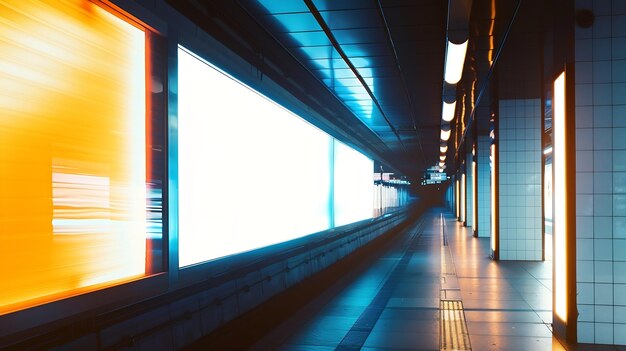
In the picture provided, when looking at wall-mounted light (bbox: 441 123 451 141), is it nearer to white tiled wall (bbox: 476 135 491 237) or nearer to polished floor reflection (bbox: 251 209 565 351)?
white tiled wall (bbox: 476 135 491 237)

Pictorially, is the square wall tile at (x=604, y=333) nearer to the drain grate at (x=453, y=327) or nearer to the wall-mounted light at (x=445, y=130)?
the drain grate at (x=453, y=327)

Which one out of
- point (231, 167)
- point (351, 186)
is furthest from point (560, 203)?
point (351, 186)

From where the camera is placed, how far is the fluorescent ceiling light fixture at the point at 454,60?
6.37 m

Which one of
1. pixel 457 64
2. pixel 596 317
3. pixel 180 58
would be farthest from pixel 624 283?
pixel 180 58

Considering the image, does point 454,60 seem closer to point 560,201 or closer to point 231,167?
point 560,201

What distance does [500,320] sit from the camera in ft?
19.3

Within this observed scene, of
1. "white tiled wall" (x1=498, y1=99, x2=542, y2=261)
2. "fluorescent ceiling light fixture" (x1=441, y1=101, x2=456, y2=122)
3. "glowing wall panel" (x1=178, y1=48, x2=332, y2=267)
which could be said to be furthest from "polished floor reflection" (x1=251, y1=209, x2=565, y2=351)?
"fluorescent ceiling light fixture" (x1=441, y1=101, x2=456, y2=122)

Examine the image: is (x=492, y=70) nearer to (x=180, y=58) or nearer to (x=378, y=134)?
(x=180, y=58)

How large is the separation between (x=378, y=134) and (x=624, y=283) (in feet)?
42.7

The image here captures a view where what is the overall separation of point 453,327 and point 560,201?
1.67 meters

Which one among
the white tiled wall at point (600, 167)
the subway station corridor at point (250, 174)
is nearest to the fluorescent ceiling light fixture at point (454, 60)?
the subway station corridor at point (250, 174)

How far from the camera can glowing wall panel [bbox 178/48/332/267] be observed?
496 centimetres

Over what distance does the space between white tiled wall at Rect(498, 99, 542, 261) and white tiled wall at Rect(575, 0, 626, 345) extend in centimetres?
635

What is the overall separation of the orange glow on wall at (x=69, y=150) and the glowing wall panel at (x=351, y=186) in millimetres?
9024
